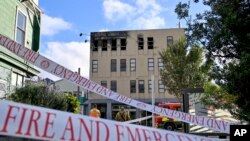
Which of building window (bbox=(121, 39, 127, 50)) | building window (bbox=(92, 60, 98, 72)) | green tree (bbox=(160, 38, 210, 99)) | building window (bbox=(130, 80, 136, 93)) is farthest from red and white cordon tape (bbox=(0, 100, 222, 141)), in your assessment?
building window (bbox=(121, 39, 127, 50))

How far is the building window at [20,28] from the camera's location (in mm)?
15917

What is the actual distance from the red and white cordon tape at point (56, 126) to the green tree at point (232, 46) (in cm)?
526

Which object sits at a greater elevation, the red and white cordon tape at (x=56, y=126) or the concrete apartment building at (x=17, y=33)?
the concrete apartment building at (x=17, y=33)

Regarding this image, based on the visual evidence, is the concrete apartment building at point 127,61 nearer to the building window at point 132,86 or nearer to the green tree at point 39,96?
the building window at point 132,86

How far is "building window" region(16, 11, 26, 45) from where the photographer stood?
15.9 m

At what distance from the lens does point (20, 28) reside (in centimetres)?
1614

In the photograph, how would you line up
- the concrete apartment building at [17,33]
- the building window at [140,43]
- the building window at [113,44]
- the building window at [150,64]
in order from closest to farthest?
the concrete apartment building at [17,33] → the building window at [150,64] → the building window at [140,43] → the building window at [113,44]

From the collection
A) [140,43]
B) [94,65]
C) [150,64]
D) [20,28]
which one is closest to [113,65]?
[94,65]

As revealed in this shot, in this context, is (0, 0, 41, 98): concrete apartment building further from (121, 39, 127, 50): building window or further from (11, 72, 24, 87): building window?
(121, 39, 127, 50): building window

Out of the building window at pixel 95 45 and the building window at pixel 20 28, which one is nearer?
the building window at pixel 20 28

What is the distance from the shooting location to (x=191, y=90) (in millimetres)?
13102

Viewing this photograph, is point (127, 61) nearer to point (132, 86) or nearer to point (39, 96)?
point (132, 86)

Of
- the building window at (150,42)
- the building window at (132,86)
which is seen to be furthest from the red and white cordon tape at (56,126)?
the building window at (150,42)

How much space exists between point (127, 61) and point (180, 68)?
27.1m
